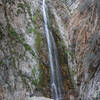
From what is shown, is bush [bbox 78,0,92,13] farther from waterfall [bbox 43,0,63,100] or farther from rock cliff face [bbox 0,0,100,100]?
waterfall [bbox 43,0,63,100]

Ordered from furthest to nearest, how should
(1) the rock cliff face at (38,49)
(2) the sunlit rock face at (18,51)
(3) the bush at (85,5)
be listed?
(3) the bush at (85,5), (2) the sunlit rock face at (18,51), (1) the rock cliff face at (38,49)

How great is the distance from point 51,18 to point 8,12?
4.32 metres

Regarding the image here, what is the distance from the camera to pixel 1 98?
33.4 ft

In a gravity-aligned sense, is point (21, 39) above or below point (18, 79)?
above

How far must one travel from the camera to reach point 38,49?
15.1m

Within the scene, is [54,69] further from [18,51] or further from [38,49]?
[18,51]

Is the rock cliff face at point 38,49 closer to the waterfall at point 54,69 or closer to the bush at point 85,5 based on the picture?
the bush at point 85,5

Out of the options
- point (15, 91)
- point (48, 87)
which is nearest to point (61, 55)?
point (48, 87)

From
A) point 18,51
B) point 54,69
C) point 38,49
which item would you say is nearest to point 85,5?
point 38,49

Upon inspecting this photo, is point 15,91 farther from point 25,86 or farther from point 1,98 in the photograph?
point 1,98

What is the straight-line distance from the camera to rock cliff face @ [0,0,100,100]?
37.3 ft

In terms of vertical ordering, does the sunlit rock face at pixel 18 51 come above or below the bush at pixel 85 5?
below

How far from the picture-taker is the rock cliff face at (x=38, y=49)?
37.3ft

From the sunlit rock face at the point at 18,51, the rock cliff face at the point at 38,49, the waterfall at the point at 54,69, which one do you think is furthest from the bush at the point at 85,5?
the sunlit rock face at the point at 18,51
